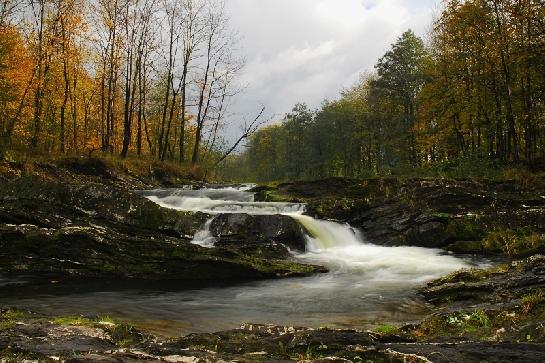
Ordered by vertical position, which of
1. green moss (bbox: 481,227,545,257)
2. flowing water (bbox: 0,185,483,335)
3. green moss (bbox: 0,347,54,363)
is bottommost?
flowing water (bbox: 0,185,483,335)

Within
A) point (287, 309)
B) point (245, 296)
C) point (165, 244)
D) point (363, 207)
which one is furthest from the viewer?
point (363, 207)

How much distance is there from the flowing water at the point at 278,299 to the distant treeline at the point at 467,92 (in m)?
13.3

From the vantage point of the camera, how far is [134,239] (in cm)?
1083

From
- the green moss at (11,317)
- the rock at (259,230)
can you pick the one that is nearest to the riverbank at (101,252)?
the rock at (259,230)

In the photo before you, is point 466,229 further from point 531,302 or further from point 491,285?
point 531,302

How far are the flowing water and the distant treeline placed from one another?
1334 centimetres

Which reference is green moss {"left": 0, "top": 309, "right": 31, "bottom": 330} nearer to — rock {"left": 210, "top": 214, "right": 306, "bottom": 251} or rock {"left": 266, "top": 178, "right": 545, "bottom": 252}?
rock {"left": 210, "top": 214, "right": 306, "bottom": 251}

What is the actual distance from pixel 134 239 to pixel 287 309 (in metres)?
4.76

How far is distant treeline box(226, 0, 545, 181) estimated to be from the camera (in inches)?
844

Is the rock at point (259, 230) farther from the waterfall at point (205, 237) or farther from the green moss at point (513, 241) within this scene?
the green moss at point (513, 241)

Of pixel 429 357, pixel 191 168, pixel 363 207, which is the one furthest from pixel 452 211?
pixel 191 168

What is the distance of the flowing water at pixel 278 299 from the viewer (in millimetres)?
7168

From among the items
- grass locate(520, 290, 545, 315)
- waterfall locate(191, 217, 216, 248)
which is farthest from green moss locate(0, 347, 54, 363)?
waterfall locate(191, 217, 216, 248)

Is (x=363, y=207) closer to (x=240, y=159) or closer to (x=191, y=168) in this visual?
(x=191, y=168)
